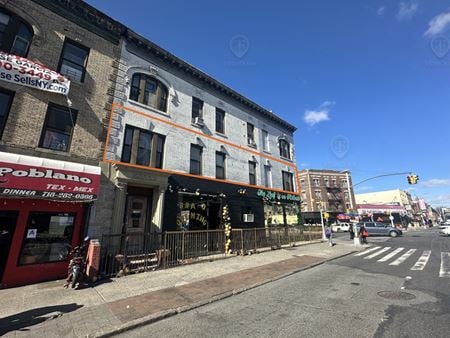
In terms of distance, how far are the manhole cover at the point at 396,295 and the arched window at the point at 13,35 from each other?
1608cm

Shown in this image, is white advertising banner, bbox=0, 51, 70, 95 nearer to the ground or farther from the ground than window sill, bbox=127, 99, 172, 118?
nearer to the ground

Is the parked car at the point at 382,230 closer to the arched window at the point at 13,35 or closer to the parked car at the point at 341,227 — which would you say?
the parked car at the point at 341,227

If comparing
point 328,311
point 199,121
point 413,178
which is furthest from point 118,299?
point 413,178

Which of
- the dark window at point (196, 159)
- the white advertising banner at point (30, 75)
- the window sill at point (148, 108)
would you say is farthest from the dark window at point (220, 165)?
the white advertising banner at point (30, 75)

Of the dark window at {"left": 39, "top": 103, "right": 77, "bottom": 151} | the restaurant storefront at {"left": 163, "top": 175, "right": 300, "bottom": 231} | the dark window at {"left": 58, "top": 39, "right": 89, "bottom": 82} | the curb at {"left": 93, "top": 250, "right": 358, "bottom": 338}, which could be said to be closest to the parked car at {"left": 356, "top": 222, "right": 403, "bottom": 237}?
the restaurant storefront at {"left": 163, "top": 175, "right": 300, "bottom": 231}

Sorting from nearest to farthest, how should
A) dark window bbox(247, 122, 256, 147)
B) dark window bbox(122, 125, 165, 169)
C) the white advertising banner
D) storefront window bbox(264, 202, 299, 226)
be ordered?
the white advertising banner < dark window bbox(122, 125, 165, 169) < storefront window bbox(264, 202, 299, 226) < dark window bbox(247, 122, 256, 147)

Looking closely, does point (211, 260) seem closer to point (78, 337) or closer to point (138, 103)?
point (78, 337)

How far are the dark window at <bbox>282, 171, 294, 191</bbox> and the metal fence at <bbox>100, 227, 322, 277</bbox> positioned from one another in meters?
7.82

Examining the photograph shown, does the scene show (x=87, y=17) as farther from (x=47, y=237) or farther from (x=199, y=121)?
(x=47, y=237)

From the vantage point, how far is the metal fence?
948 centimetres

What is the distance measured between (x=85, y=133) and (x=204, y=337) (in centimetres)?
997

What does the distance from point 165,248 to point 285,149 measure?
1722cm

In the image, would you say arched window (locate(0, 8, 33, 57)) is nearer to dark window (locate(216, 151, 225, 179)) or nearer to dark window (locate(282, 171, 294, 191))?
dark window (locate(216, 151, 225, 179))

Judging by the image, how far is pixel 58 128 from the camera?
33.0 feet
